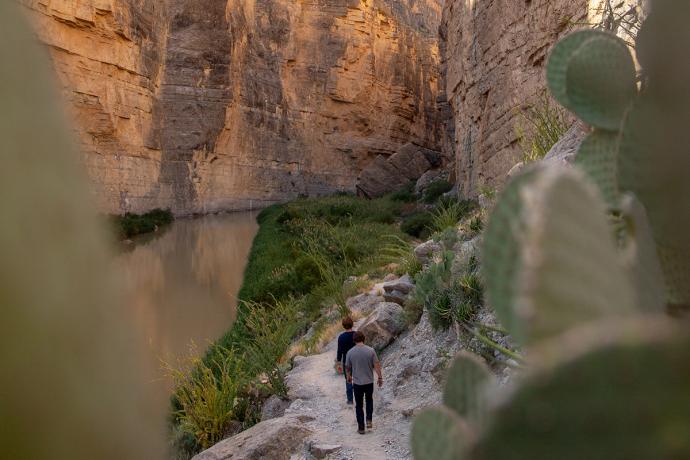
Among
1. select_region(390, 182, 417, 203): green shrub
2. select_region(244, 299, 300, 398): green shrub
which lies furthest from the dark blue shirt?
select_region(390, 182, 417, 203): green shrub

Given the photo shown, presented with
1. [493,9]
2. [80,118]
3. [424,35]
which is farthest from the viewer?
[424,35]

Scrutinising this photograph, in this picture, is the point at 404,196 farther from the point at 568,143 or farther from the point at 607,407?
the point at 607,407

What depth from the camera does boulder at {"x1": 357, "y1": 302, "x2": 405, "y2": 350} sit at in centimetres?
569

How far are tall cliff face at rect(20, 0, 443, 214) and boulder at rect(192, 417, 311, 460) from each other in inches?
633

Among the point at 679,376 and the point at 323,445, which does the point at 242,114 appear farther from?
the point at 679,376

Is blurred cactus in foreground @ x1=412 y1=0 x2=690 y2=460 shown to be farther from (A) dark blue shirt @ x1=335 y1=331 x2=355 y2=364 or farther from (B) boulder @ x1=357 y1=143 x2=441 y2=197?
(B) boulder @ x1=357 y1=143 x2=441 y2=197

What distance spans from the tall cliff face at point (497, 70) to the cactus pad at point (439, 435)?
6.17 m

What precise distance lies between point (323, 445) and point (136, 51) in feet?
65.2

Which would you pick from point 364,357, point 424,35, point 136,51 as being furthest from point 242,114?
point 364,357

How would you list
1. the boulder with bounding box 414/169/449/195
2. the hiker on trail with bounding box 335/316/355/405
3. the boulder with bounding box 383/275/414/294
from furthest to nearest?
the boulder with bounding box 414/169/449/195 → the boulder with bounding box 383/275/414/294 → the hiker on trail with bounding box 335/316/355/405

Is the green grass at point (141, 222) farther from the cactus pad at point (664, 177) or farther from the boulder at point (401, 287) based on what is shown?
A: the cactus pad at point (664, 177)

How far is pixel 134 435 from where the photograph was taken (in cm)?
49

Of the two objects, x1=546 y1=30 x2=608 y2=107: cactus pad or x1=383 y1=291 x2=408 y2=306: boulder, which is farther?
x1=383 y1=291 x2=408 y2=306: boulder

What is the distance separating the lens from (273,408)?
531 cm
